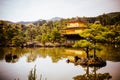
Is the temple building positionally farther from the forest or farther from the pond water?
the pond water

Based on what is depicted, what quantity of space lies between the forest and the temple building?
Result: 0.27ft

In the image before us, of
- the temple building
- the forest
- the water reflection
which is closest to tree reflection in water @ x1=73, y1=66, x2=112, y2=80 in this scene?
the forest

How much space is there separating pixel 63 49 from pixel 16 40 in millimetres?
1181

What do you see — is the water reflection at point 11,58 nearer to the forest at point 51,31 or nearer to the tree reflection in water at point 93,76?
the forest at point 51,31

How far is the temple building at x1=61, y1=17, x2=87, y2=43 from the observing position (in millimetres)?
5659

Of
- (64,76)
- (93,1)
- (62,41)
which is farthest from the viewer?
(62,41)

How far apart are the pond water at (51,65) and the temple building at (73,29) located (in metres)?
0.30

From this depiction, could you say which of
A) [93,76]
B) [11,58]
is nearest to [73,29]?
[93,76]

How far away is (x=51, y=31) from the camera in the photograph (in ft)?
19.8

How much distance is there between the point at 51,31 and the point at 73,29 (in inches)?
22.1

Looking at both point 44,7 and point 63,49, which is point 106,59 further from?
point 44,7

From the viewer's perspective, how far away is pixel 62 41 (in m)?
5.78

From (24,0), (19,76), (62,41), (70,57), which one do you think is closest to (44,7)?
(24,0)

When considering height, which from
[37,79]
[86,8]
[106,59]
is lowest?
[37,79]
